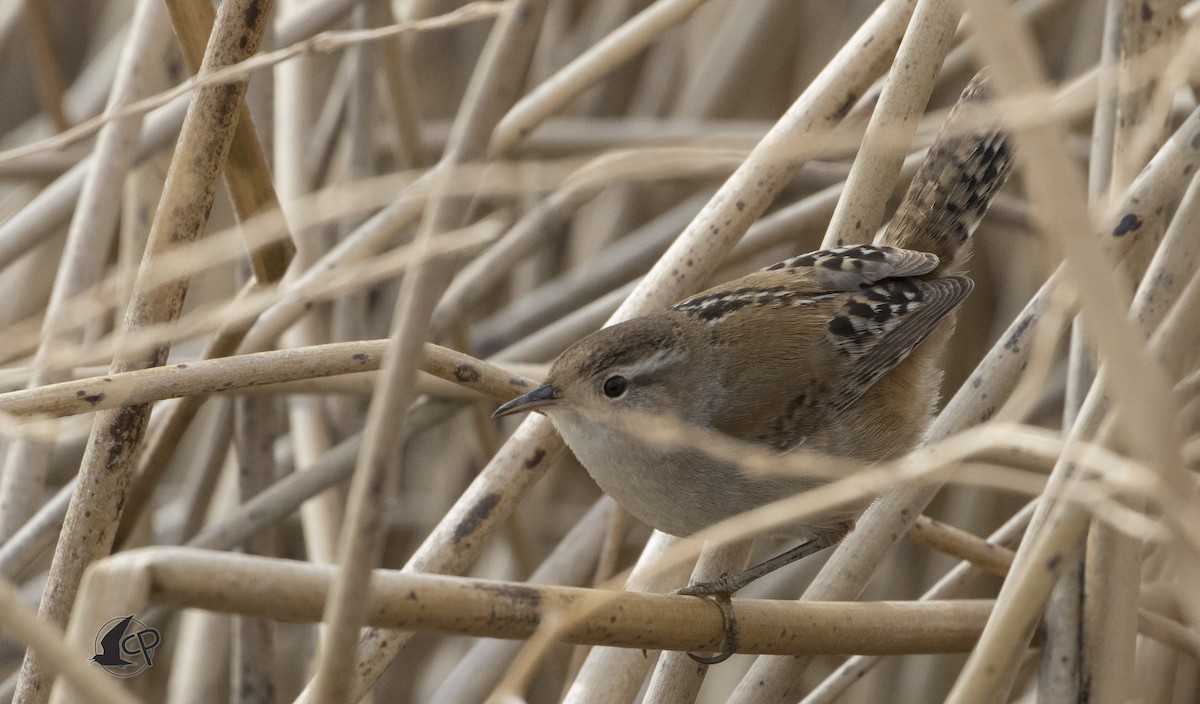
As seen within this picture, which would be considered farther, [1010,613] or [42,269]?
[42,269]

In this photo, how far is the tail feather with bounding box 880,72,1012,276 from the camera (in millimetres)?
2363

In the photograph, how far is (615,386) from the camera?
83.0 inches

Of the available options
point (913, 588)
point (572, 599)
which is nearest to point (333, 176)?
point (913, 588)

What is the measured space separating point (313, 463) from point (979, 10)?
203cm

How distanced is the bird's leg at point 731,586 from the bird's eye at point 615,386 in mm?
384

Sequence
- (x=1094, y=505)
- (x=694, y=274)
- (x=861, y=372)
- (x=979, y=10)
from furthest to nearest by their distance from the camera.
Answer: (x=861, y=372) → (x=694, y=274) → (x=1094, y=505) → (x=979, y=10)

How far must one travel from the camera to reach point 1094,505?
119cm

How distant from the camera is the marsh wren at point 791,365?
201 cm

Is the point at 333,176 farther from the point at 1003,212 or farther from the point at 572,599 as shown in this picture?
the point at 572,599

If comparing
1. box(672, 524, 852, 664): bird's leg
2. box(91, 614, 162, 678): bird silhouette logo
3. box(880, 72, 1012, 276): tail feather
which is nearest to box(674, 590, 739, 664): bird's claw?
box(672, 524, 852, 664): bird's leg

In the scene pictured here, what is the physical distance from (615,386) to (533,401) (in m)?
0.21

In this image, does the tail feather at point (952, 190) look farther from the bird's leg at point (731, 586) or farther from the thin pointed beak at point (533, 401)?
the thin pointed beak at point (533, 401)

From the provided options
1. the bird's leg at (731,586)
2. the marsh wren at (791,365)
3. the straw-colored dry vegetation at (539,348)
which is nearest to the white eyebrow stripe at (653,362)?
the marsh wren at (791,365)

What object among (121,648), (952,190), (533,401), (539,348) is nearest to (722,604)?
(533,401)
